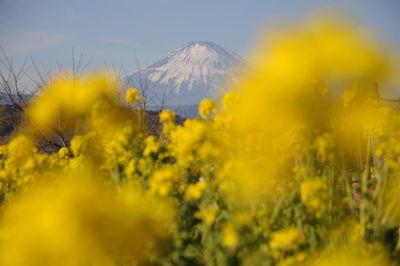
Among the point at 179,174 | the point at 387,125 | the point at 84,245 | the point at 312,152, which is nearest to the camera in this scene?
the point at 84,245

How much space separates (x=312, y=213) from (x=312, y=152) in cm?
48

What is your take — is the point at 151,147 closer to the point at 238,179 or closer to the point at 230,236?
Result: the point at 238,179

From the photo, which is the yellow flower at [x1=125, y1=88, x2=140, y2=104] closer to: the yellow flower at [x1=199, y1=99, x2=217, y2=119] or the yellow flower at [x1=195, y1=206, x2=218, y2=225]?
the yellow flower at [x1=199, y1=99, x2=217, y2=119]

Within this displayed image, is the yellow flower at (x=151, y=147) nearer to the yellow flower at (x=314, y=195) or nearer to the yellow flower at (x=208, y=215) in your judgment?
the yellow flower at (x=208, y=215)

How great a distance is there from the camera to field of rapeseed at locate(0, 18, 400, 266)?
205cm

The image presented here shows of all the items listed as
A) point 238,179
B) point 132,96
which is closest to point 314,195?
point 238,179

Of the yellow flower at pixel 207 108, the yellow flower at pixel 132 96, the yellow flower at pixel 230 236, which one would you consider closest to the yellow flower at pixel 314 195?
the yellow flower at pixel 230 236

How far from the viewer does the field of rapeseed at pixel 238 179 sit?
6.72 feet

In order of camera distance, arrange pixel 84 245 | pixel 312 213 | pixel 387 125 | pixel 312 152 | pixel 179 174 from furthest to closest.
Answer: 1. pixel 387 125
2. pixel 312 152
3. pixel 179 174
4. pixel 312 213
5. pixel 84 245

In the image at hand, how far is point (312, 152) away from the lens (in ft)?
8.48

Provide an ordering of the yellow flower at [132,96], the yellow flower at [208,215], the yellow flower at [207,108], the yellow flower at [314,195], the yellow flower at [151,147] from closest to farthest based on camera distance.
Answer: the yellow flower at [208,215] → the yellow flower at [314,195] → the yellow flower at [151,147] → the yellow flower at [207,108] → the yellow flower at [132,96]

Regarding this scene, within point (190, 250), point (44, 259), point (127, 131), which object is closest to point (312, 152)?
point (190, 250)

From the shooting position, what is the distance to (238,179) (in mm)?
2381

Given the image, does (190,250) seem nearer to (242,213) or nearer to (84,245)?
(242,213)
